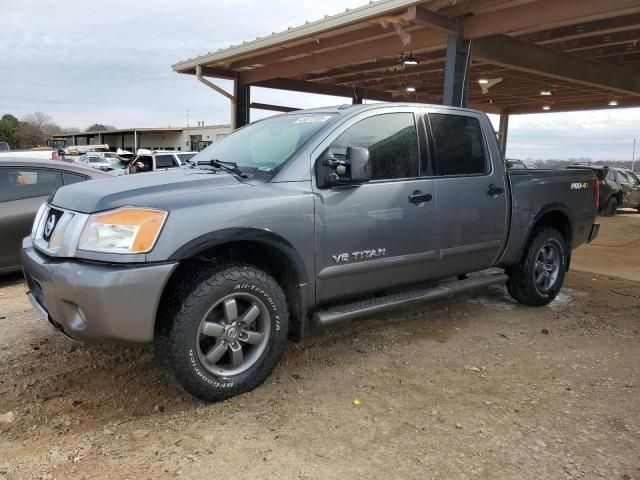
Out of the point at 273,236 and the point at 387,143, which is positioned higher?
the point at 387,143

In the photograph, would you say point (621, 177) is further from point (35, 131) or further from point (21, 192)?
point (35, 131)

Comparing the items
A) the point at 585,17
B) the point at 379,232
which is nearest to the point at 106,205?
the point at 379,232

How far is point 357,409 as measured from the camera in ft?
10.1

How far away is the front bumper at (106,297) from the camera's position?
8.72ft

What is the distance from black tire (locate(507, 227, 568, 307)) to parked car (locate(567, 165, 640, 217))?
11.7m

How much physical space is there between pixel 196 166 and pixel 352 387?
197 cm

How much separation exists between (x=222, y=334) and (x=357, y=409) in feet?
3.00

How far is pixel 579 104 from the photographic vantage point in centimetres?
1892

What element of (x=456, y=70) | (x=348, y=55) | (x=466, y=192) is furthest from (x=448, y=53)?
(x=466, y=192)

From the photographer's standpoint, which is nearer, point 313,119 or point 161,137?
point 313,119

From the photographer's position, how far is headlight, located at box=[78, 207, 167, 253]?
9.00 ft

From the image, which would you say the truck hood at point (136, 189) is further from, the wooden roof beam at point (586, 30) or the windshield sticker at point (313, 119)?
the wooden roof beam at point (586, 30)

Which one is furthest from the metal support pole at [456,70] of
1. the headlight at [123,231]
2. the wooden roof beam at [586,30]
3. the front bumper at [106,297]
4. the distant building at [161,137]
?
the distant building at [161,137]

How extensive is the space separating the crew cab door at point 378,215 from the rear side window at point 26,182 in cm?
417
